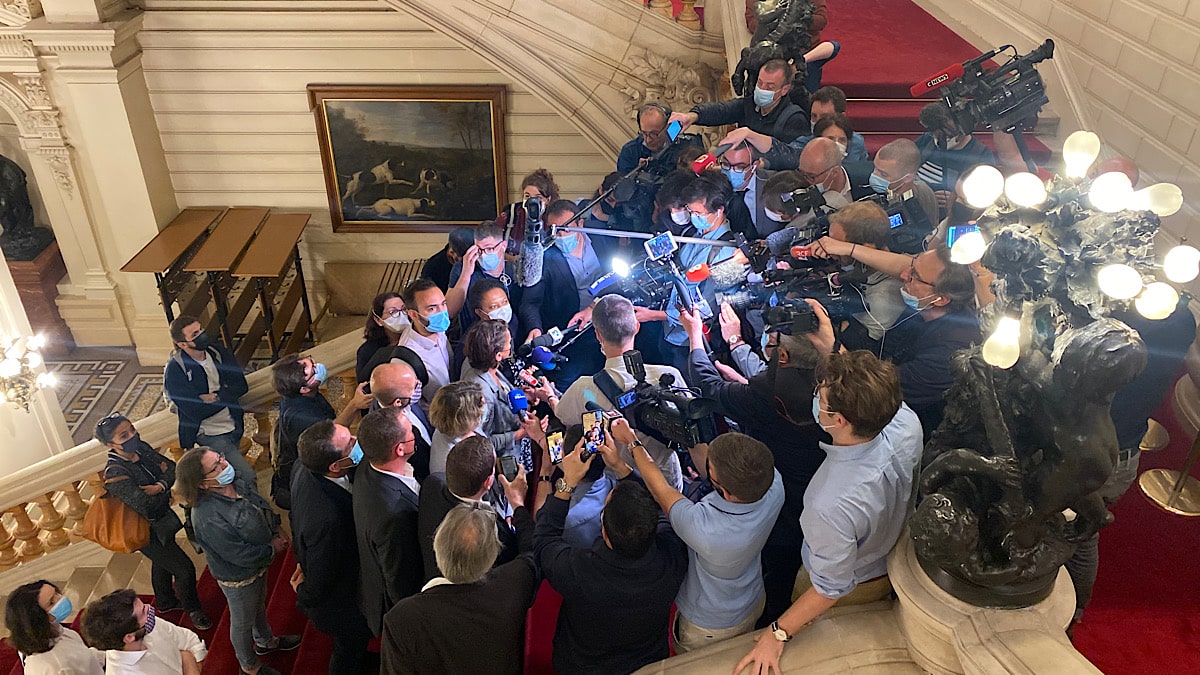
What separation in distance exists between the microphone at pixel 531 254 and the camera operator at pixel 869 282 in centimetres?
134

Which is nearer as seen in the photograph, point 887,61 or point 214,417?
point 214,417

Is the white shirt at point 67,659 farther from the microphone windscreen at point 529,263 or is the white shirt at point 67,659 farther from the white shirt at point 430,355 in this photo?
the microphone windscreen at point 529,263

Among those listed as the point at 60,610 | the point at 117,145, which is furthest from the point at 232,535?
the point at 117,145

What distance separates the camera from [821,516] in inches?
95.5

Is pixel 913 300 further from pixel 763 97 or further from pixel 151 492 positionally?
pixel 151 492

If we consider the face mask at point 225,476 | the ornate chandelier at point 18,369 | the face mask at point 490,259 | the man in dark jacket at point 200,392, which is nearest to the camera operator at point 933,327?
the face mask at point 490,259

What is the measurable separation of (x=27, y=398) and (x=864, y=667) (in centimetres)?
588

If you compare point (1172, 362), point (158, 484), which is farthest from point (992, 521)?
point (158, 484)

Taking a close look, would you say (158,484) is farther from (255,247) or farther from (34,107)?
(34,107)

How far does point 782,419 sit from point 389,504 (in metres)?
1.44

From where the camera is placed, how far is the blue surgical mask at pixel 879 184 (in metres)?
3.95

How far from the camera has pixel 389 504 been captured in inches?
119

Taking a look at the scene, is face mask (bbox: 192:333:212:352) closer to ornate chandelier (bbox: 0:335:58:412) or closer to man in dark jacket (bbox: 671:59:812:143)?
ornate chandelier (bbox: 0:335:58:412)

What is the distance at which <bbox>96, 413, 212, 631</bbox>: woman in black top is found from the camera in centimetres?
394
